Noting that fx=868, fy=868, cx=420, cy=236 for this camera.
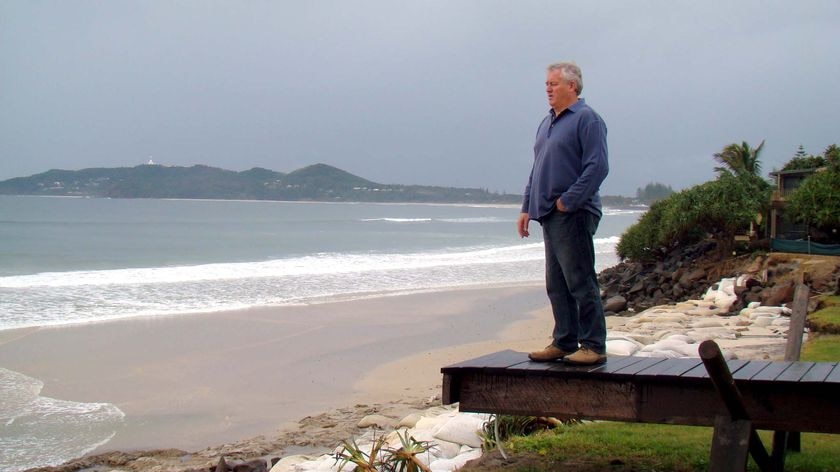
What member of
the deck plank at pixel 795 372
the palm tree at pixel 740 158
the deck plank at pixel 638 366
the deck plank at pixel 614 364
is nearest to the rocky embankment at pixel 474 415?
the deck plank at pixel 614 364

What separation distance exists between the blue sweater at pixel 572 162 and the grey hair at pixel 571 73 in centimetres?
11

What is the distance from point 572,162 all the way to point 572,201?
12.5 inches

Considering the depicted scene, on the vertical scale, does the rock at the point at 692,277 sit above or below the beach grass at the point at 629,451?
below

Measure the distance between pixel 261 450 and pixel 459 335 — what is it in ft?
32.9

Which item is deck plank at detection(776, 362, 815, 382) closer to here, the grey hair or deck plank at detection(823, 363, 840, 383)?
deck plank at detection(823, 363, 840, 383)

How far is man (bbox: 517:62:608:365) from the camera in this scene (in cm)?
565

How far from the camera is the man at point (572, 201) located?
5648 mm

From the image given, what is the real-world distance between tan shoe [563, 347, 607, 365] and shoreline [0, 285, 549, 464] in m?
6.58

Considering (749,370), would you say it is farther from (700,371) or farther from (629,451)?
(629,451)

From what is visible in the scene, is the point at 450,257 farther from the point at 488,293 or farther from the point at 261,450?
the point at 261,450

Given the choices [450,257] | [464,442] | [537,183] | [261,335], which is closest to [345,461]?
[464,442]

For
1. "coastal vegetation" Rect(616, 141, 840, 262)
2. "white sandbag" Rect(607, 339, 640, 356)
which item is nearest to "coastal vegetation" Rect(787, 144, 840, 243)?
"coastal vegetation" Rect(616, 141, 840, 262)

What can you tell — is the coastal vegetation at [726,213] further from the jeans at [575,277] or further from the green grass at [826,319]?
the jeans at [575,277]

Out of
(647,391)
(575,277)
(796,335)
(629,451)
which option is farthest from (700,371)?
(796,335)
